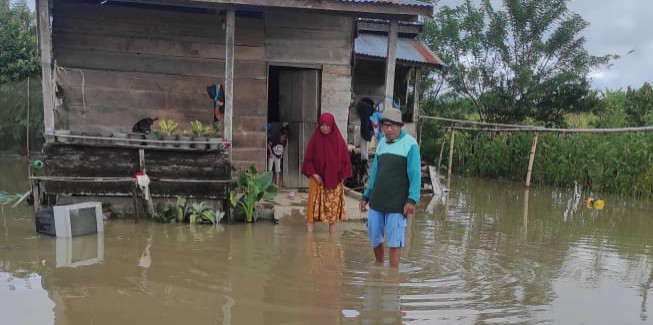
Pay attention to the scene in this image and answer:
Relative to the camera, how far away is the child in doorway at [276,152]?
10.1 meters

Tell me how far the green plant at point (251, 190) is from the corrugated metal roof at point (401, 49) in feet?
20.6

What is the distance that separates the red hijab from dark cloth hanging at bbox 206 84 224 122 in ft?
8.17

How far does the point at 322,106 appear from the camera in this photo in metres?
9.74

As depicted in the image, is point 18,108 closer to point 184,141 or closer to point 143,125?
point 143,125

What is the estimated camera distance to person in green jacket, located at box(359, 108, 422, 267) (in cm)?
499

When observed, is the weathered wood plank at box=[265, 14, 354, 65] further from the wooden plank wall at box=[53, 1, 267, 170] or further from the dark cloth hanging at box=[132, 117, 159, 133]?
the dark cloth hanging at box=[132, 117, 159, 133]

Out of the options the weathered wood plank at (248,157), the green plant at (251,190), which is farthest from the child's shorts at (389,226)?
the weathered wood plank at (248,157)

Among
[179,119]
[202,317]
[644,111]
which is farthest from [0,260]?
[644,111]

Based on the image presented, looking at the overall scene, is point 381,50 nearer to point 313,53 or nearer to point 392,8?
point 313,53

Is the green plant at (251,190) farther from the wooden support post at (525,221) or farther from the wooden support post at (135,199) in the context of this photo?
the wooden support post at (525,221)

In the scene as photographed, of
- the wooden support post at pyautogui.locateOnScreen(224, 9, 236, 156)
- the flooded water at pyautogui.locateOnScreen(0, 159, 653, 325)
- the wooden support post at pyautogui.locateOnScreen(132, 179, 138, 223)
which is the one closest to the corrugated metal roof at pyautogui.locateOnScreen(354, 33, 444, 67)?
the wooden support post at pyautogui.locateOnScreen(224, 9, 236, 156)

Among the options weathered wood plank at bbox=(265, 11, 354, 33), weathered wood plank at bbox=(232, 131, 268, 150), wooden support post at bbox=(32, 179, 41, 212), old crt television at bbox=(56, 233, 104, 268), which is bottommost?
old crt television at bbox=(56, 233, 104, 268)

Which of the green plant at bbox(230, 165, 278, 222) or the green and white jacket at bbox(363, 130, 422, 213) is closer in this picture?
the green and white jacket at bbox(363, 130, 422, 213)

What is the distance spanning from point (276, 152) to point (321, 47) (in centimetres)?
197
